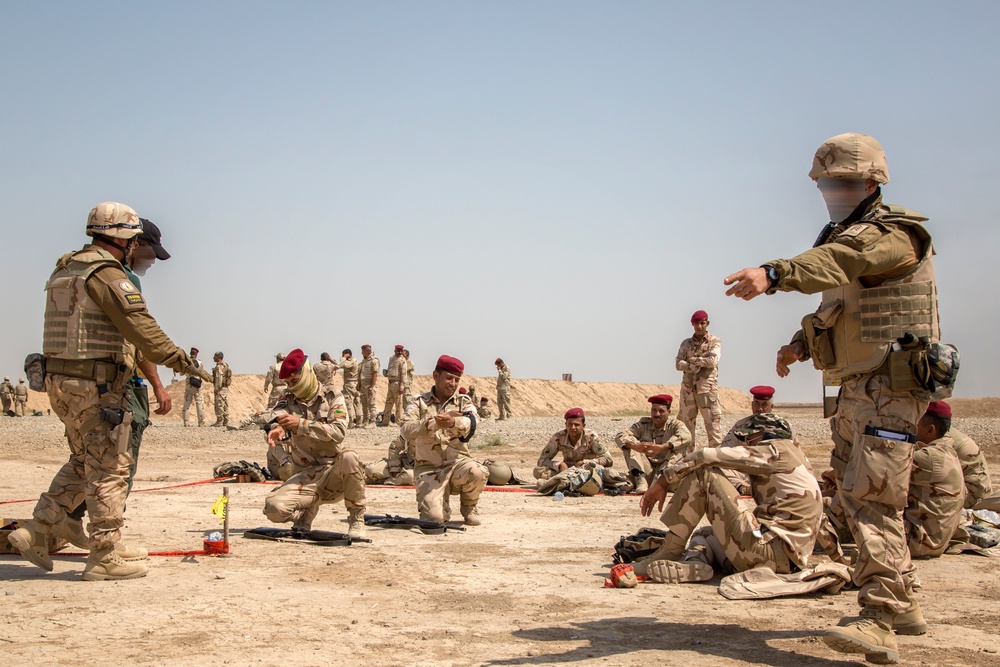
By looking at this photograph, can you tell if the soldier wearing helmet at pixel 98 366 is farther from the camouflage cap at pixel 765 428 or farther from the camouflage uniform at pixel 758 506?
the camouflage cap at pixel 765 428

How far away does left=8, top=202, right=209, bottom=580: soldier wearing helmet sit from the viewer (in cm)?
632

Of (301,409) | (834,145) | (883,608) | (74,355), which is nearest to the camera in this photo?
(883,608)

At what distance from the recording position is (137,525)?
356 inches

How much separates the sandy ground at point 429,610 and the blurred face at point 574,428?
303 centimetres

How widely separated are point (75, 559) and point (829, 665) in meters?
5.29

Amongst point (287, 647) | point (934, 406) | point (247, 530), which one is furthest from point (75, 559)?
point (934, 406)

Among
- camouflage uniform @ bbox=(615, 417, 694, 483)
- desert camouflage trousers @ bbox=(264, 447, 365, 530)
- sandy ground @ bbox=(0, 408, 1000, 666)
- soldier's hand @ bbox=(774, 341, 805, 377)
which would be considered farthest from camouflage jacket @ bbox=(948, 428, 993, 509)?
desert camouflage trousers @ bbox=(264, 447, 365, 530)

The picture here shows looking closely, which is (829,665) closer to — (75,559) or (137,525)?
(75,559)

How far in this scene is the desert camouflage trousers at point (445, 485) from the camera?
368 inches

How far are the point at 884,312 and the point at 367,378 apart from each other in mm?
22861

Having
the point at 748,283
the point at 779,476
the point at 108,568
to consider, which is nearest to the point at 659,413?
the point at 779,476

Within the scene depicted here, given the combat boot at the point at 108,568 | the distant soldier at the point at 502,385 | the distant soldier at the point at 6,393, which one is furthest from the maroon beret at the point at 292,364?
the distant soldier at the point at 6,393

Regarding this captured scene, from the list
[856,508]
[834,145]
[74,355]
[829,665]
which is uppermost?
[834,145]

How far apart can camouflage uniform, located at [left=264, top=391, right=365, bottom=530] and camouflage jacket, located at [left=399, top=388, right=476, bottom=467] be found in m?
0.72
